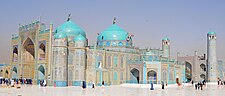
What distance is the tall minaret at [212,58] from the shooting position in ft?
169

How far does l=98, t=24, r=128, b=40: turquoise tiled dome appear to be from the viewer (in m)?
47.2

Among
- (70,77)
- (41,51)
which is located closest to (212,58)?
(70,77)

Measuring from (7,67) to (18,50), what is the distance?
6.60 meters

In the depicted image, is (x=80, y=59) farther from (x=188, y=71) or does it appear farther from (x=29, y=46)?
(x=188, y=71)

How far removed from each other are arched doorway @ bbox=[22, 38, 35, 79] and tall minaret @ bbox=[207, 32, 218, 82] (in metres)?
29.8

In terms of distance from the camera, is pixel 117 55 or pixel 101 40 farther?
pixel 101 40

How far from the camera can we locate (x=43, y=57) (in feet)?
128

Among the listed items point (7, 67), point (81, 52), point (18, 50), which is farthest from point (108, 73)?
point (7, 67)

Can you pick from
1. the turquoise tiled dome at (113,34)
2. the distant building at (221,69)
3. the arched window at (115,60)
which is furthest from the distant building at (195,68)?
the arched window at (115,60)

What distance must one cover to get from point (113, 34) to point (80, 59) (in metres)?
12.3

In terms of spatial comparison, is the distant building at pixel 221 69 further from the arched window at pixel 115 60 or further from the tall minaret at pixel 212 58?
the arched window at pixel 115 60

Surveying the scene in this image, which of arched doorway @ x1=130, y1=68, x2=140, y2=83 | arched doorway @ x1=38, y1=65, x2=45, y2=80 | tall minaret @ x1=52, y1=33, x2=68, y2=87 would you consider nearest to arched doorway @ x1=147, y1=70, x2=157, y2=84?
arched doorway @ x1=130, y1=68, x2=140, y2=83

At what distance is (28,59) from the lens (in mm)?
43344

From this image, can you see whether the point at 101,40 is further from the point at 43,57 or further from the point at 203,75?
the point at 203,75
